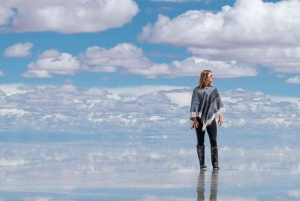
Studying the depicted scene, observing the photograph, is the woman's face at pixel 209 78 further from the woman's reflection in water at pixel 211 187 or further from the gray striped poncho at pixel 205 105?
the woman's reflection in water at pixel 211 187

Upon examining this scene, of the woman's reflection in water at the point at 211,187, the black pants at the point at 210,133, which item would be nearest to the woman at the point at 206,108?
the black pants at the point at 210,133

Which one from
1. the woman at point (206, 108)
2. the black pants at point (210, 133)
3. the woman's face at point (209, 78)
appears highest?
the woman's face at point (209, 78)

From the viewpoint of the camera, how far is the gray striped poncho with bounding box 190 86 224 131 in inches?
769

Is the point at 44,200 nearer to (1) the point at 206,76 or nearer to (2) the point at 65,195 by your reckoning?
(2) the point at 65,195

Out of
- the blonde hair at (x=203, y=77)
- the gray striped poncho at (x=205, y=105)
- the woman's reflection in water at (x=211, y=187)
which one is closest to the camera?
the woman's reflection in water at (x=211, y=187)

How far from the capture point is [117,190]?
562 inches

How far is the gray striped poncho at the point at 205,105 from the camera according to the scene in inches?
769

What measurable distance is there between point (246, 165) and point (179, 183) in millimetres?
6656

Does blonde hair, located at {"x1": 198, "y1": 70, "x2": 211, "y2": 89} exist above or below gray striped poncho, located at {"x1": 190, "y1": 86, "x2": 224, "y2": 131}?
above

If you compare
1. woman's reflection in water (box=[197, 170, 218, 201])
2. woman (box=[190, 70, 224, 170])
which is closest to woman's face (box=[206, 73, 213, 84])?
woman (box=[190, 70, 224, 170])

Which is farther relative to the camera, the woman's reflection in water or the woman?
the woman

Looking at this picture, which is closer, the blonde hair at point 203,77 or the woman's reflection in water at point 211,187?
the woman's reflection in water at point 211,187

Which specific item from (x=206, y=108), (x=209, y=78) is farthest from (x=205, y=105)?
(x=209, y=78)

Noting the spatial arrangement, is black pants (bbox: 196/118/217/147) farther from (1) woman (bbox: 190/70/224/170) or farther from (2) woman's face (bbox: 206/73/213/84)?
(2) woman's face (bbox: 206/73/213/84)
